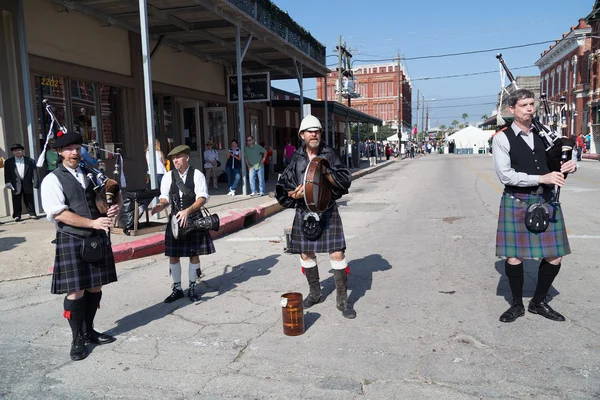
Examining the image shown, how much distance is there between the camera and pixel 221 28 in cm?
1405

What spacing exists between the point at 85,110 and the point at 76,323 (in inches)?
394

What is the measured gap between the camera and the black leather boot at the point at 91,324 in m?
4.18

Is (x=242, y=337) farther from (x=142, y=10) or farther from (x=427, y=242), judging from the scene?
(x=142, y=10)

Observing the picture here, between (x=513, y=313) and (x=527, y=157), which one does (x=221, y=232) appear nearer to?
(x=513, y=313)

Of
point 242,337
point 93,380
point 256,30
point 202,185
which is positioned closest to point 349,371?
point 242,337

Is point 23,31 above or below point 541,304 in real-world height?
above

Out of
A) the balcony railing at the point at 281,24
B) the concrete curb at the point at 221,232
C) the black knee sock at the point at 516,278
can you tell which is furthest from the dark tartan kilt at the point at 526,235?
the balcony railing at the point at 281,24

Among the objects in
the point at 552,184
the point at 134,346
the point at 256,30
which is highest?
the point at 256,30

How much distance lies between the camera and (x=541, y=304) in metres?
4.48

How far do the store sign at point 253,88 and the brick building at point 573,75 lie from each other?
3388 cm

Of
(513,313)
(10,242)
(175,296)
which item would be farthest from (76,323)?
(10,242)

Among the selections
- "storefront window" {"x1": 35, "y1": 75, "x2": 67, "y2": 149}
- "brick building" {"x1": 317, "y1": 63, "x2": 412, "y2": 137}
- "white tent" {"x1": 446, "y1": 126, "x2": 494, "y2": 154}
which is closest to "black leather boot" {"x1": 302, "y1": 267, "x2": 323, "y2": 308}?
"storefront window" {"x1": 35, "y1": 75, "x2": 67, "y2": 149}

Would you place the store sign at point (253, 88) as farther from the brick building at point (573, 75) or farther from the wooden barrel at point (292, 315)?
the brick building at point (573, 75)

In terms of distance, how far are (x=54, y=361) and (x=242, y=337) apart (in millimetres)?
1493
